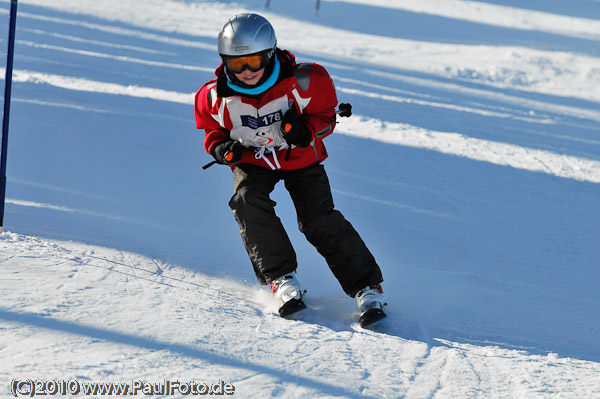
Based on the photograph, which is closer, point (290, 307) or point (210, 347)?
point (210, 347)

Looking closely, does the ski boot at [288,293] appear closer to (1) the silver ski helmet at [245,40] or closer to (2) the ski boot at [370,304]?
(2) the ski boot at [370,304]

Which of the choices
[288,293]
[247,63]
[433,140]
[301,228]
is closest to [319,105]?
[247,63]

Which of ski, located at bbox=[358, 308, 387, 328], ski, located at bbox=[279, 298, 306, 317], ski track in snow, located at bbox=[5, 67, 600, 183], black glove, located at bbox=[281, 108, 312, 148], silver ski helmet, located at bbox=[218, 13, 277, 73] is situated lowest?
ski, located at bbox=[279, 298, 306, 317]

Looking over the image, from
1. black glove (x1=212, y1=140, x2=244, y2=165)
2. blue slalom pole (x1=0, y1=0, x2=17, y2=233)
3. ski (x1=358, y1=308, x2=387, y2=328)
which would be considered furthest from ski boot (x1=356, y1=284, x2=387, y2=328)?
blue slalom pole (x1=0, y1=0, x2=17, y2=233)

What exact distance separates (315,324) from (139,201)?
1.88 meters

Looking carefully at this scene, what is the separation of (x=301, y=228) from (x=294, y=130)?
510mm

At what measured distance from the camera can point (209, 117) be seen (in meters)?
3.26

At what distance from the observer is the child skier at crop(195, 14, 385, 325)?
308 centimetres

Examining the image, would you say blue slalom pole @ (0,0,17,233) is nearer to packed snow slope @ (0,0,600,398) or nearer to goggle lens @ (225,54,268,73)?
packed snow slope @ (0,0,600,398)

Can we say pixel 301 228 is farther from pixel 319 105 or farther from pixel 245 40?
pixel 245 40

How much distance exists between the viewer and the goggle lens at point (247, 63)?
3057mm

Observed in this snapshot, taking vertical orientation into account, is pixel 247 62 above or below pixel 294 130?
above

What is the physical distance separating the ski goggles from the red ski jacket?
0.10 metres

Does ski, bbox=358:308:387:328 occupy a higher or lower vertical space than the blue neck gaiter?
lower
